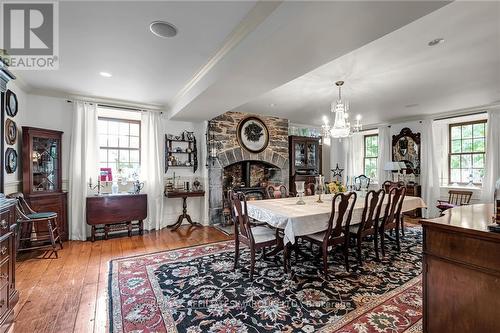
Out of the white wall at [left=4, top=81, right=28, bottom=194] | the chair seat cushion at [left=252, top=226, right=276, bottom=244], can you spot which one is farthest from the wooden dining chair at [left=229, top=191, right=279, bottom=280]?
the white wall at [left=4, top=81, right=28, bottom=194]

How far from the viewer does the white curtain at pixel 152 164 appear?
4.57m

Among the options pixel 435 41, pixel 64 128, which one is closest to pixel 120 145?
pixel 64 128

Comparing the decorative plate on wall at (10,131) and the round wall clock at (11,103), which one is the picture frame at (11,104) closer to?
the round wall clock at (11,103)

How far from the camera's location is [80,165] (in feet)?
13.3

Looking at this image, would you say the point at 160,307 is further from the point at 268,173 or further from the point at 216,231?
the point at 268,173

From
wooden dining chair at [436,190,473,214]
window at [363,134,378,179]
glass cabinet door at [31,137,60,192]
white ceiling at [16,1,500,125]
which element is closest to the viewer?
white ceiling at [16,1,500,125]

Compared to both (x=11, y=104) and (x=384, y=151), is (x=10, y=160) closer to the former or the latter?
(x=11, y=104)

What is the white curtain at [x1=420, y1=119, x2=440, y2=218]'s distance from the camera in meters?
5.50

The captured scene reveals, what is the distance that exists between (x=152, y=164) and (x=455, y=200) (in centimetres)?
673

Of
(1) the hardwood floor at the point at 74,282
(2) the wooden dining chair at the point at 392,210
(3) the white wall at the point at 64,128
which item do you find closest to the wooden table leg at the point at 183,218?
(3) the white wall at the point at 64,128

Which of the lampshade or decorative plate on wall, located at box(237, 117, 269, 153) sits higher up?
decorative plate on wall, located at box(237, 117, 269, 153)

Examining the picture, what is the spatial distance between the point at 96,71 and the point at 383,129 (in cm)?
662

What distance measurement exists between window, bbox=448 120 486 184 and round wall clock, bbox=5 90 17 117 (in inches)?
337

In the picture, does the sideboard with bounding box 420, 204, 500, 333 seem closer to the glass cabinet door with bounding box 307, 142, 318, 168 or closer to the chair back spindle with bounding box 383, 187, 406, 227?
the chair back spindle with bounding box 383, 187, 406, 227
